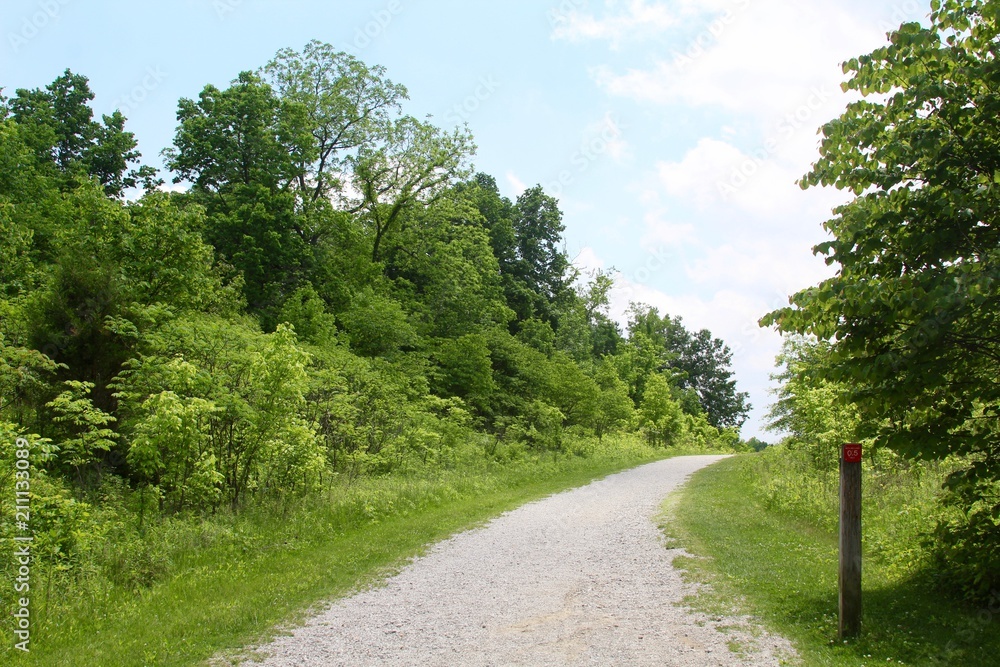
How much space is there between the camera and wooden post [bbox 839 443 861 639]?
18.9 ft

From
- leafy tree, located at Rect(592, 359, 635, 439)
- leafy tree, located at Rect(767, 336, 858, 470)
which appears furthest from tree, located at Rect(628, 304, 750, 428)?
leafy tree, located at Rect(767, 336, 858, 470)

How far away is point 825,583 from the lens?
7609 mm

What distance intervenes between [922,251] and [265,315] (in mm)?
25230

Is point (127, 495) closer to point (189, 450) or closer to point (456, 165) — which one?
point (189, 450)

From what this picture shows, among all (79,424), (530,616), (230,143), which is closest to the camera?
(530,616)

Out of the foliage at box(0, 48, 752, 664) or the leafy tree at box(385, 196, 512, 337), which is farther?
the leafy tree at box(385, 196, 512, 337)

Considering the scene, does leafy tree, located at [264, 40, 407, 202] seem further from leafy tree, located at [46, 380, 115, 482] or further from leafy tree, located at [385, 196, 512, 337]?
leafy tree, located at [46, 380, 115, 482]

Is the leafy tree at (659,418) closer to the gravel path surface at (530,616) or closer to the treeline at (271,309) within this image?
the treeline at (271,309)

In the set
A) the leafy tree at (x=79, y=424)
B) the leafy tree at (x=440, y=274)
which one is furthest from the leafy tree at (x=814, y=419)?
the leafy tree at (x=440, y=274)

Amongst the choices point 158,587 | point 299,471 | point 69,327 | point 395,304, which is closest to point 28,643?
point 158,587

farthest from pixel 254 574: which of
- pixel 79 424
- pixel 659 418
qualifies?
pixel 659 418

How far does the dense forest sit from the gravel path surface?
3416mm

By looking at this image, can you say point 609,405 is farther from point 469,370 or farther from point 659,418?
point 659,418

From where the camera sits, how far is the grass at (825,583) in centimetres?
550
